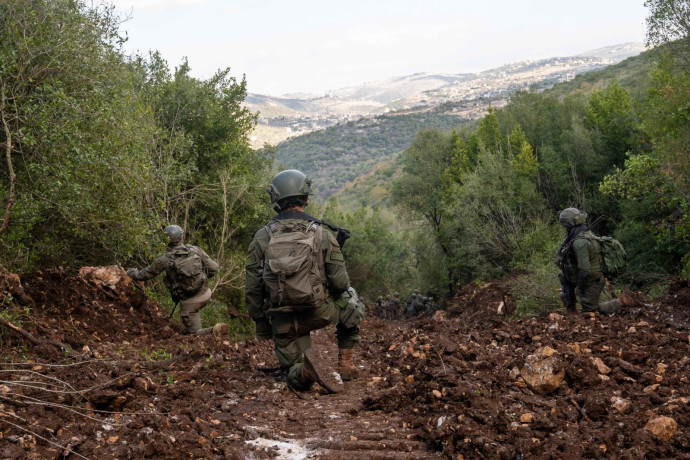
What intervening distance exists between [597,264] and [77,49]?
30.7 ft

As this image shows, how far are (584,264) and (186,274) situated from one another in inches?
255

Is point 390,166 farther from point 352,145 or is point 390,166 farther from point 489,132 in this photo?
point 489,132

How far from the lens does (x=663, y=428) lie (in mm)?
3553

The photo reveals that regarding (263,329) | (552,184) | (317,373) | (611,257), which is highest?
(263,329)

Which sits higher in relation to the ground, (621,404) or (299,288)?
(299,288)

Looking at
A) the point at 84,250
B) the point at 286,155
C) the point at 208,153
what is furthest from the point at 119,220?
the point at 286,155

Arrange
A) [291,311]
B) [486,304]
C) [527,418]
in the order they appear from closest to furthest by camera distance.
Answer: [527,418]
[291,311]
[486,304]

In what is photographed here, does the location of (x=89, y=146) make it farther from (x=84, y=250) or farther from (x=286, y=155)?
(x=286, y=155)

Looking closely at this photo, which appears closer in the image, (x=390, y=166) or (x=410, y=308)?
(x=410, y=308)

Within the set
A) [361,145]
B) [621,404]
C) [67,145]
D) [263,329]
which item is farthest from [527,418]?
[361,145]

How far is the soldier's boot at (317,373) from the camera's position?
5.68 m

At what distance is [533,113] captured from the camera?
3928 centimetres

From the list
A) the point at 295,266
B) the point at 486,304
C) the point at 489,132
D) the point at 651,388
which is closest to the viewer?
the point at 651,388

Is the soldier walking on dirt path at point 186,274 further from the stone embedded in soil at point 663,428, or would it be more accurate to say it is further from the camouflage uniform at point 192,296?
the stone embedded in soil at point 663,428
